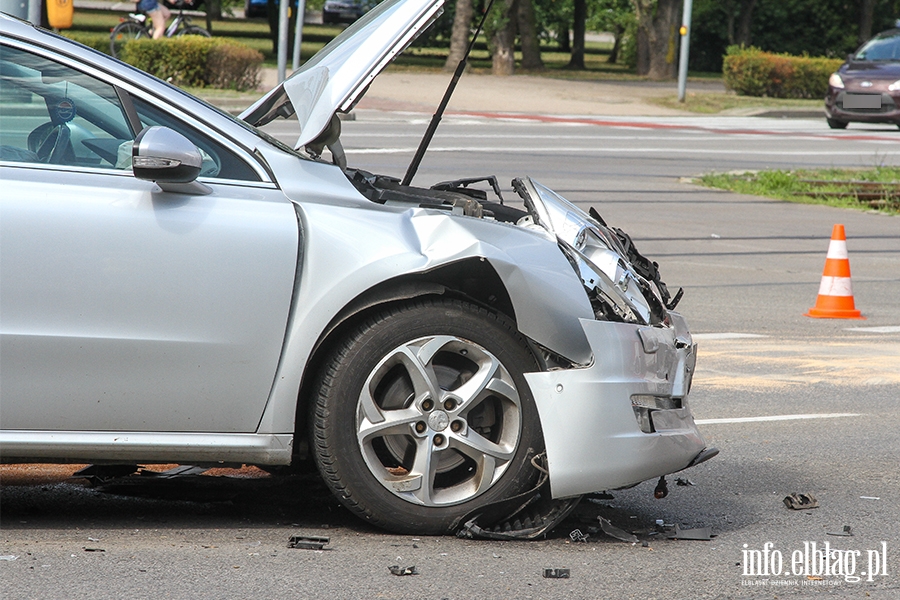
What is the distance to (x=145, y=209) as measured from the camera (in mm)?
3973

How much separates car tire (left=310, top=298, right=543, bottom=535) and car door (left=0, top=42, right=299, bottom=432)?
0.28 metres

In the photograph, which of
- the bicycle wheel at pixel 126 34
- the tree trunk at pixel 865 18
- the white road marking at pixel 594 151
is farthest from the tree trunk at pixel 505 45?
the white road marking at pixel 594 151

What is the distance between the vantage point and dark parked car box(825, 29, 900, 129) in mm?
24141

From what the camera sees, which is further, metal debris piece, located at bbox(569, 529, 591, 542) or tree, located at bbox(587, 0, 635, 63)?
tree, located at bbox(587, 0, 635, 63)

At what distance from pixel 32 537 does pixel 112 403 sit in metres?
0.55

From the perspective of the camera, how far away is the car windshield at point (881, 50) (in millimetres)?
24938

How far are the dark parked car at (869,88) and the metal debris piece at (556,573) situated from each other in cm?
2226

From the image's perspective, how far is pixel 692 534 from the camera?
14.4 feet

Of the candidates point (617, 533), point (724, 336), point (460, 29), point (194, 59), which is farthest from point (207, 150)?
point (460, 29)

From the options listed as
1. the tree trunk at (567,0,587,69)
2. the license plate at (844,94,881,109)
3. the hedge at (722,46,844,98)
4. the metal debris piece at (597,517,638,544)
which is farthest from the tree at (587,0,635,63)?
the metal debris piece at (597,517,638,544)

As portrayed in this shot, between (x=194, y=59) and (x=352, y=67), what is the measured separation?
2077cm

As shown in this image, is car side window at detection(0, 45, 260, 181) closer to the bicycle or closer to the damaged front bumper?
the damaged front bumper

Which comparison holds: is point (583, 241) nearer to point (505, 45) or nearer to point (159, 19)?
point (159, 19)

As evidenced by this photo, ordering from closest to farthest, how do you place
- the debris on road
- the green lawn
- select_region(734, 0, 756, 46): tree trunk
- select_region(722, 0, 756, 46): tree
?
the debris on road
the green lawn
select_region(734, 0, 756, 46): tree trunk
select_region(722, 0, 756, 46): tree
